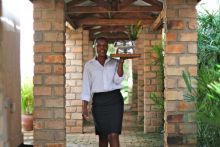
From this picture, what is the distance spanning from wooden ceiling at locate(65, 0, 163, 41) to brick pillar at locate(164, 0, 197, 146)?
5.34ft

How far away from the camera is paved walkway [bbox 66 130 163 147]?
23.5 ft

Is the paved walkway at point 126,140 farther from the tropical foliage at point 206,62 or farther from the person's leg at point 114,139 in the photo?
the person's leg at point 114,139

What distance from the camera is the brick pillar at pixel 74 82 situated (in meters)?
8.88

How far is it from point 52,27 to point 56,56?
0.37m

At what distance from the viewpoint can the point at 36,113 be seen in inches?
205

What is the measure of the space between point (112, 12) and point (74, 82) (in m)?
2.10

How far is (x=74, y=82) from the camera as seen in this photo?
888 cm

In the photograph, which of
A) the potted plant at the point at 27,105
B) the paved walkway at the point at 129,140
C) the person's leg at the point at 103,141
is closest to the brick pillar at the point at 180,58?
the person's leg at the point at 103,141

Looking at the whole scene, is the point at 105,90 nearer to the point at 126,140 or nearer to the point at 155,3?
the point at 155,3

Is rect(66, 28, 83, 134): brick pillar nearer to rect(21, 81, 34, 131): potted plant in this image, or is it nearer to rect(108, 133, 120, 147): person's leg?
rect(21, 81, 34, 131): potted plant

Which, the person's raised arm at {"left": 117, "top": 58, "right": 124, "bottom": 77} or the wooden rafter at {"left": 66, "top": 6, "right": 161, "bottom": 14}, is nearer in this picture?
the person's raised arm at {"left": 117, "top": 58, "right": 124, "bottom": 77}

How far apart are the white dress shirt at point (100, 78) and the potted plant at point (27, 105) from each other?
420 centimetres

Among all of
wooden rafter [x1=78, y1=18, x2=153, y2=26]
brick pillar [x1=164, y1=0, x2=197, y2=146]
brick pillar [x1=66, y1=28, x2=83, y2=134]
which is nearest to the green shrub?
brick pillar [x1=66, y1=28, x2=83, y2=134]

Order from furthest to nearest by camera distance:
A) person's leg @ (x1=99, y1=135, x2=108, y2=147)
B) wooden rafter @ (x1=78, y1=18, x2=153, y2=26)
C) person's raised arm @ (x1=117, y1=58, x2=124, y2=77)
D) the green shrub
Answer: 1. the green shrub
2. wooden rafter @ (x1=78, y1=18, x2=153, y2=26)
3. person's leg @ (x1=99, y1=135, x2=108, y2=147)
4. person's raised arm @ (x1=117, y1=58, x2=124, y2=77)
